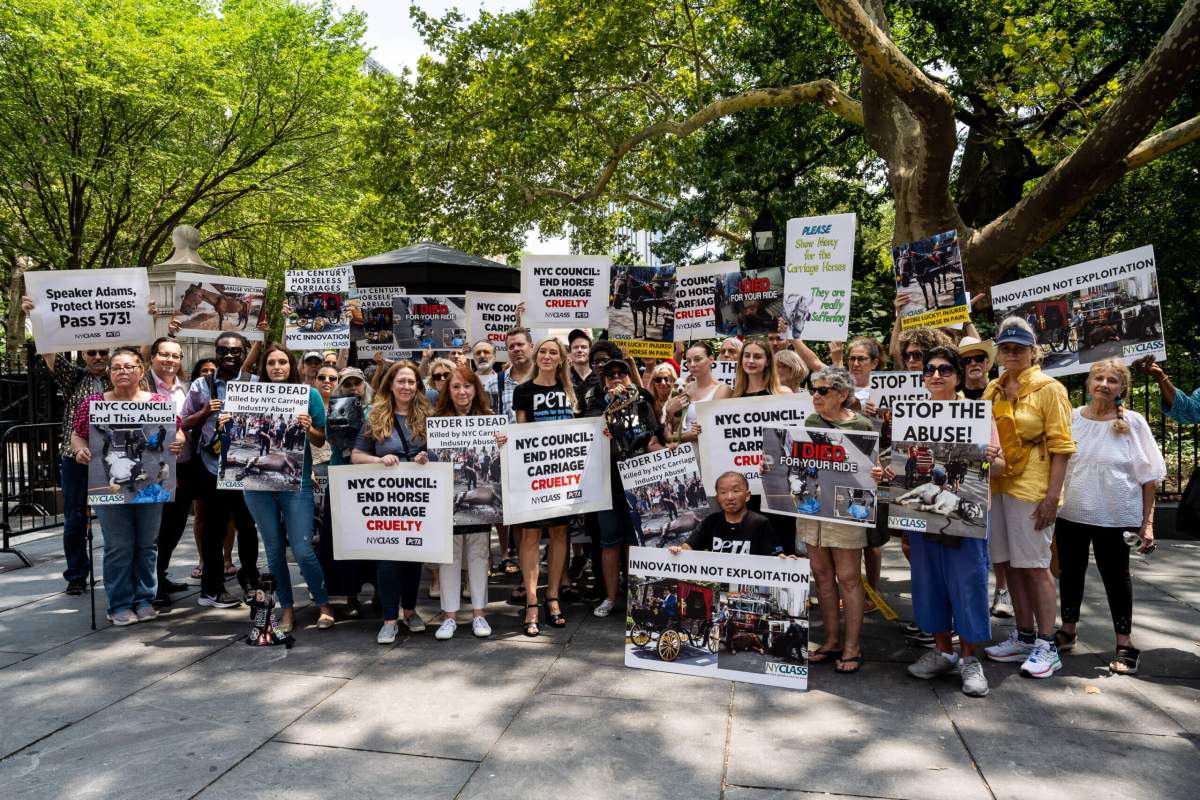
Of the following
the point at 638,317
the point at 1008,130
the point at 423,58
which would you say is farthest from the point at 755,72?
the point at 638,317

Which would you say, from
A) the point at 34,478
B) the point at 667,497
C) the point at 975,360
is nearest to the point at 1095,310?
the point at 975,360

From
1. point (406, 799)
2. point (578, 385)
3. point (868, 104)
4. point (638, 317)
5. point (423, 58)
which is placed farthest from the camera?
point (423, 58)

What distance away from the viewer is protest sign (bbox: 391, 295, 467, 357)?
820cm

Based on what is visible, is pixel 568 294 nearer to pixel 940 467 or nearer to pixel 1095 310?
pixel 940 467

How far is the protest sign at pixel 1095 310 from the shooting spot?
5395mm

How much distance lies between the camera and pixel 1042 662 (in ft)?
15.6

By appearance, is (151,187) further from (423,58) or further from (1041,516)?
(1041,516)

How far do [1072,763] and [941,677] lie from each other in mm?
1088

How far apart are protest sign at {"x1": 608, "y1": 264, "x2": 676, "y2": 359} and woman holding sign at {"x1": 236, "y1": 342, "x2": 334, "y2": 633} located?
3028 millimetres

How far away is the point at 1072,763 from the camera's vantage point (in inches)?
145

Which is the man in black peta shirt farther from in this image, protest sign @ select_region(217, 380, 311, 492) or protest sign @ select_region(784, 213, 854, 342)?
protest sign @ select_region(217, 380, 311, 492)

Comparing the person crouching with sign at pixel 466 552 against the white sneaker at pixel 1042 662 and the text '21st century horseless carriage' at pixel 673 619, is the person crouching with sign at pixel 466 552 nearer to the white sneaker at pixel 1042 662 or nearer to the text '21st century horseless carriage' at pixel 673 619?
the text '21st century horseless carriage' at pixel 673 619

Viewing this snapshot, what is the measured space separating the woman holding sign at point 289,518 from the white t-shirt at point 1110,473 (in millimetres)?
4930

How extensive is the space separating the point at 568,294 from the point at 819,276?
7.42 ft
